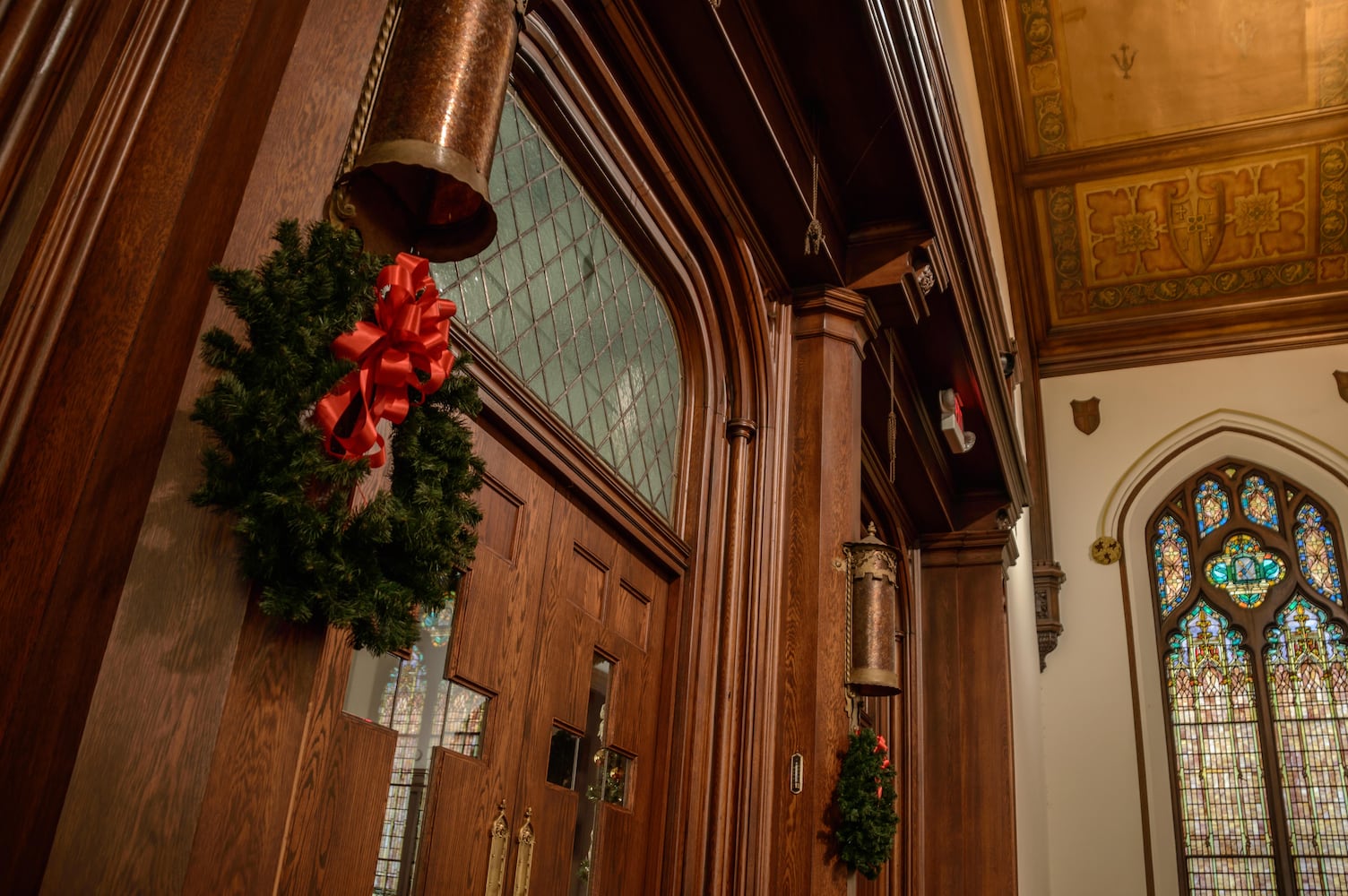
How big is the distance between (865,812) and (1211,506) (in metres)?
8.05

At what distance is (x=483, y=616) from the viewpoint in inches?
101

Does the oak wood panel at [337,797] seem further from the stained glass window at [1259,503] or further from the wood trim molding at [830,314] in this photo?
the stained glass window at [1259,503]

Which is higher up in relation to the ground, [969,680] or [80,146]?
[969,680]

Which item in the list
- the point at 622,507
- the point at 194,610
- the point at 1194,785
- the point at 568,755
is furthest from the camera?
the point at 1194,785

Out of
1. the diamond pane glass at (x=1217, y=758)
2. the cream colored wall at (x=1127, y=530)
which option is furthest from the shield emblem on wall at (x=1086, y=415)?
the diamond pane glass at (x=1217, y=758)

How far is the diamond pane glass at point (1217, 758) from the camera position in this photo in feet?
29.0

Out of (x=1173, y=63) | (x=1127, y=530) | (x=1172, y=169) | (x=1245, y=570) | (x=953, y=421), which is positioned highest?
(x=1173, y=63)

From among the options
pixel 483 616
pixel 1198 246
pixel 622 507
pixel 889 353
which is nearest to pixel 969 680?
pixel 889 353

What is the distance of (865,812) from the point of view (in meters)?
3.26

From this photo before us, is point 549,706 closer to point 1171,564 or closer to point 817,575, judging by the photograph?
point 817,575

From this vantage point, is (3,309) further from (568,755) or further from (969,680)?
(969,680)

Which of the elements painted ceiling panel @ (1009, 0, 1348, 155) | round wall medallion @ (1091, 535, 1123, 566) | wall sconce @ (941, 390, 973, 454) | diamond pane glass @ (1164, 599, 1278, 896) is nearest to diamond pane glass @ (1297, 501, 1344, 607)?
diamond pane glass @ (1164, 599, 1278, 896)

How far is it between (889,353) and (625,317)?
5.29 feet

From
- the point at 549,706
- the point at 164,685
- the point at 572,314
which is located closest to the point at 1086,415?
the point at 572,314
